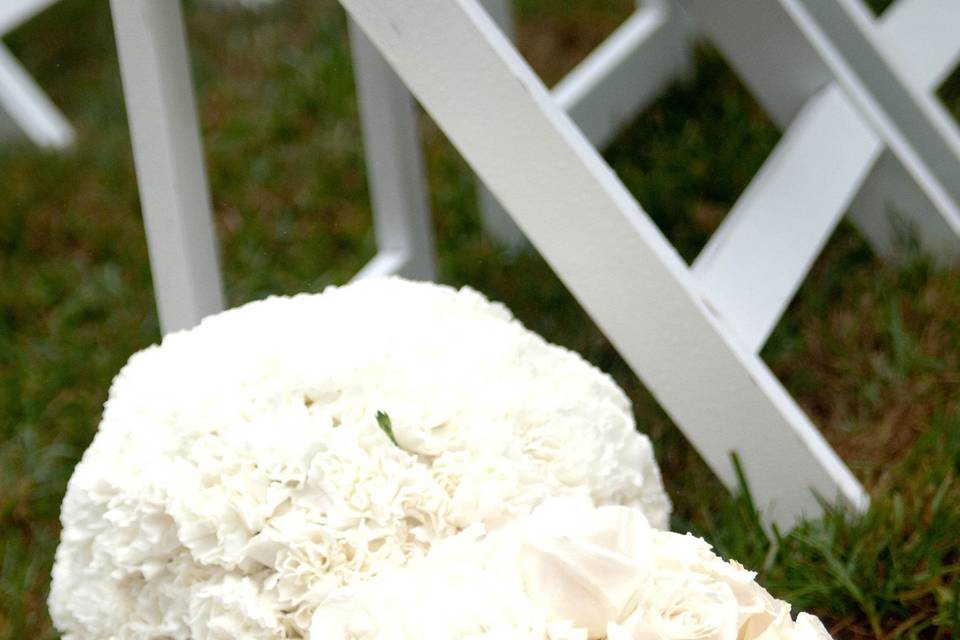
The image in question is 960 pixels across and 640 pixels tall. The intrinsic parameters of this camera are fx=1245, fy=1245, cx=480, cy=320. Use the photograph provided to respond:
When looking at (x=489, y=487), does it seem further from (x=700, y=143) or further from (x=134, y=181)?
(x=134, y=181)

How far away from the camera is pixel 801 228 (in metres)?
1.56

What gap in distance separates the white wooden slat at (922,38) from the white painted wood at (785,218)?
0.18 m

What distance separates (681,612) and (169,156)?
0.76 meters

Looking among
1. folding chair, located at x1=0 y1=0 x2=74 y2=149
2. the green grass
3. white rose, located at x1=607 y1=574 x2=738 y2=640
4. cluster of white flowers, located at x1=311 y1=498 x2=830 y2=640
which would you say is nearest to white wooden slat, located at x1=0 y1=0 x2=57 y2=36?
folding chair, located at x1=0 y1=0 x2=74 y2=149

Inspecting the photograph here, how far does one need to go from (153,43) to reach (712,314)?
25.0 inches

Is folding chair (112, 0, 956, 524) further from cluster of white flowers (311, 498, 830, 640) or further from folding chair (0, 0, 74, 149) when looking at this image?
folding chair (0, 0, 74, 149)

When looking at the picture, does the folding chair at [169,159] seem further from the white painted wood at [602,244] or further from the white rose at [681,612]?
the white rose at [681,612]

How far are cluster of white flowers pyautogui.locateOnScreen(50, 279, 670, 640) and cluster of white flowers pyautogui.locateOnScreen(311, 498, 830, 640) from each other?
0.38 feet

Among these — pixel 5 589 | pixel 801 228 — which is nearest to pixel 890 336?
pixel 801 228

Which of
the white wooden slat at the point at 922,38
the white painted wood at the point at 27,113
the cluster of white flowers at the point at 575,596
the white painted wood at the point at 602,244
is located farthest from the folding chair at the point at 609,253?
the white painted wood at the point at 27,113

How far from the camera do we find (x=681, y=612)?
2.65 feet

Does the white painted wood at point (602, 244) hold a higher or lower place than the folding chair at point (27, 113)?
lower

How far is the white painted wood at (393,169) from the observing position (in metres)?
1.88

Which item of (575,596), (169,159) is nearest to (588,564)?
(575,596)
